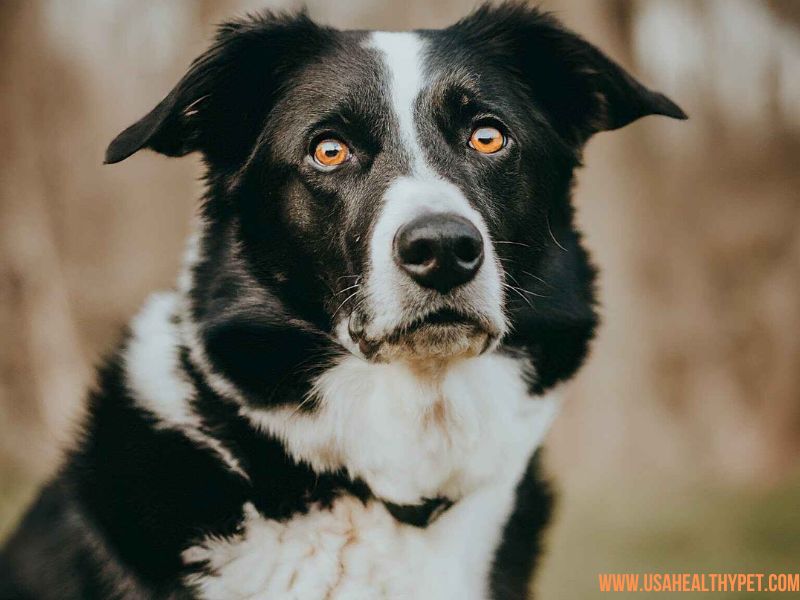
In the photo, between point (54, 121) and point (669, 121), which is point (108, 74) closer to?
point (54, 121)

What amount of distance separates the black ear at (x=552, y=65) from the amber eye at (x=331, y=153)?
0.56 metres

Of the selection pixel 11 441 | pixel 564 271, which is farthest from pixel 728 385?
pixel 11 441

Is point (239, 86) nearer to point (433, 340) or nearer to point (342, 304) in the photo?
point (342, 304)

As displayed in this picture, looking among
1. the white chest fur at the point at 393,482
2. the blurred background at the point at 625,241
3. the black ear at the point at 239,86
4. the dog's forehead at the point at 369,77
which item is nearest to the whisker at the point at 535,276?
the white chest fur at the point at 393,482

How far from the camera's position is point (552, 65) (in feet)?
8.18

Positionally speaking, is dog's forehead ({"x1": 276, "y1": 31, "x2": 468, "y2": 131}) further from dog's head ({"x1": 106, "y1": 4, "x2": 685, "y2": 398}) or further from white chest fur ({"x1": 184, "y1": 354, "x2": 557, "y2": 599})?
white chest fur ({"x1": 184, "y1": 354, "x2": 557, "y2": 599})

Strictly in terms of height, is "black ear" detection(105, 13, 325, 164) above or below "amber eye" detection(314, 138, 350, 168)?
above

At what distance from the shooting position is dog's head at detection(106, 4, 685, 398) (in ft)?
6.46

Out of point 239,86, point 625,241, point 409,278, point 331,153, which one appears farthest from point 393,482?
point 625,241

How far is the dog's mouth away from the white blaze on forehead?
388 mm

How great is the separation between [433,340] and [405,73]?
2.36ft

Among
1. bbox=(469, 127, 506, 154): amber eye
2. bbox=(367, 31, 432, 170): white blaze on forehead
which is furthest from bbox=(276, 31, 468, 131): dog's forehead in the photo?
bbox=(469, 127, 506, 154): amber eye

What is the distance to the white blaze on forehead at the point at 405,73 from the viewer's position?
6.91 feet

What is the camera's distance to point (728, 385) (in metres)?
6.31
